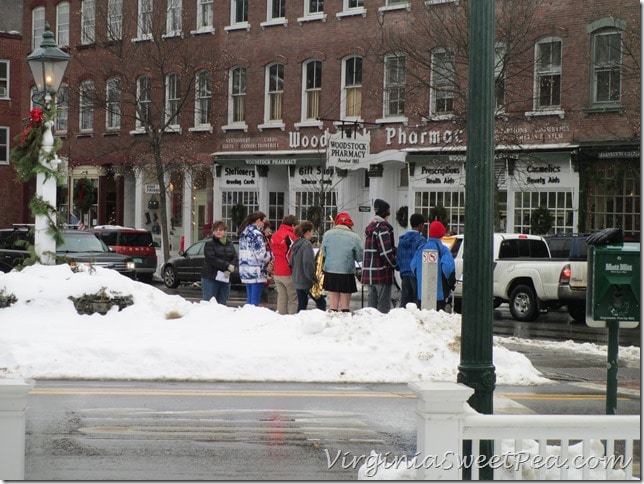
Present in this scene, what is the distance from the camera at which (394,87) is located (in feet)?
114

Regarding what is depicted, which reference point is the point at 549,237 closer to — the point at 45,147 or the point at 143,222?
the point at 45,147

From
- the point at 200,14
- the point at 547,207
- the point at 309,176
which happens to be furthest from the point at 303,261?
the point at 200,14

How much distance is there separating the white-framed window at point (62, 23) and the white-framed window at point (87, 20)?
175cm

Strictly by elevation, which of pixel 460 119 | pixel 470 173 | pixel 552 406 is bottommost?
pixel 552 406

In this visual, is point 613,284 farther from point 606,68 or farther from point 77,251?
point 606,68

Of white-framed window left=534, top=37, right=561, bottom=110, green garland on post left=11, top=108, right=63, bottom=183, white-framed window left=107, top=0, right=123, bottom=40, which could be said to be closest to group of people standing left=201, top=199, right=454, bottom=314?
green garland on post left=11, top=108, right=63, bottom=183

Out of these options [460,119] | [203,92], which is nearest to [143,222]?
[203,92]

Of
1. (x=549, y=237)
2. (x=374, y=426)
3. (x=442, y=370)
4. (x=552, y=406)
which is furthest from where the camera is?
(x=549, y=237)

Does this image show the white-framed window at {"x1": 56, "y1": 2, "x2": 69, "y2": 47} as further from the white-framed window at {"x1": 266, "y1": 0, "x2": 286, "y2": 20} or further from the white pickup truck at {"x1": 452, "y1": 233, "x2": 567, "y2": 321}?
the white pickup truck at {"x1": 452, "y1": 233, "x2": 567, "y2": 321}

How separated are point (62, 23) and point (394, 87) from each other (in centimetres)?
2064

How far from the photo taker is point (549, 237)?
24.4 metres

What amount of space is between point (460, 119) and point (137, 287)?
15.5 m

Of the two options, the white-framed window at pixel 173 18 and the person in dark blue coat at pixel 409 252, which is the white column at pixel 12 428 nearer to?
the person in dark blue coat at pixel 409 252

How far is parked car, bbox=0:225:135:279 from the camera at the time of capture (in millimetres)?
26203
